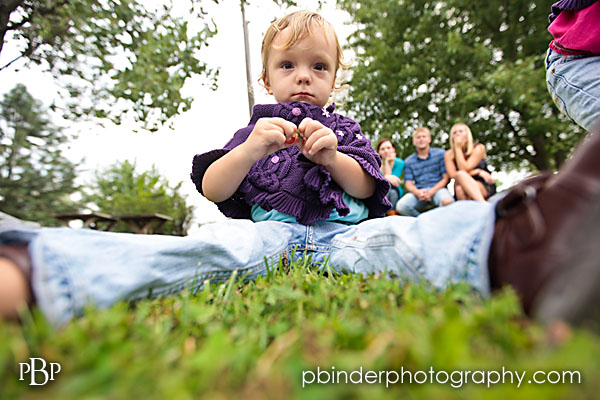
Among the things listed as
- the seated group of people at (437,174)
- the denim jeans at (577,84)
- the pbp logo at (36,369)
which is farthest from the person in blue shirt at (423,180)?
the pbp logo at (36,369)

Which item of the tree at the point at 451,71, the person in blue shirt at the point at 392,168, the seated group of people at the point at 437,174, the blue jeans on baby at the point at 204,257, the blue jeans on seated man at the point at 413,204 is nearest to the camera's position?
the blue jeans on baby at the point at 204,257

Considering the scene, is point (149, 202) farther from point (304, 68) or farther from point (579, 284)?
point (579, 284)

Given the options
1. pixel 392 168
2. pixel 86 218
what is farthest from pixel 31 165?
pixel 392 168

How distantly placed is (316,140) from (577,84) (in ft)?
4.94

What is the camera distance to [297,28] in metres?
2.01

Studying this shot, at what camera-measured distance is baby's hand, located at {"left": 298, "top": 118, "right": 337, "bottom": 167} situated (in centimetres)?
153

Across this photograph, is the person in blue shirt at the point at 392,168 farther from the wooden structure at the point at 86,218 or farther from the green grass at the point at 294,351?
the wooden structure at the point at 86,218

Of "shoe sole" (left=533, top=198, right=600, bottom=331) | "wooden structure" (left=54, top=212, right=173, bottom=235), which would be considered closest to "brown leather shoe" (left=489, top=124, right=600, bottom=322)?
"shoe sole" (left=533, top=198, right=600, bottom=331)

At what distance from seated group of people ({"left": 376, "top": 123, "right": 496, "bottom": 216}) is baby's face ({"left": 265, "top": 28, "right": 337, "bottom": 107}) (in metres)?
4.16

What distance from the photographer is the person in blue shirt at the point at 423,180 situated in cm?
600

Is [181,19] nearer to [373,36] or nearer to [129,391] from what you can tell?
[373,36]

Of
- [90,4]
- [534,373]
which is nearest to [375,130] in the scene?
[90,4]

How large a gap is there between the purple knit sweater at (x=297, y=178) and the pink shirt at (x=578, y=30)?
116 centimetres

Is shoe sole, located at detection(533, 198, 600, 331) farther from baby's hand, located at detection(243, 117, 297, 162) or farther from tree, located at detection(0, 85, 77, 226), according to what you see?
tree, located at detection(0, 85, 77, 226)
